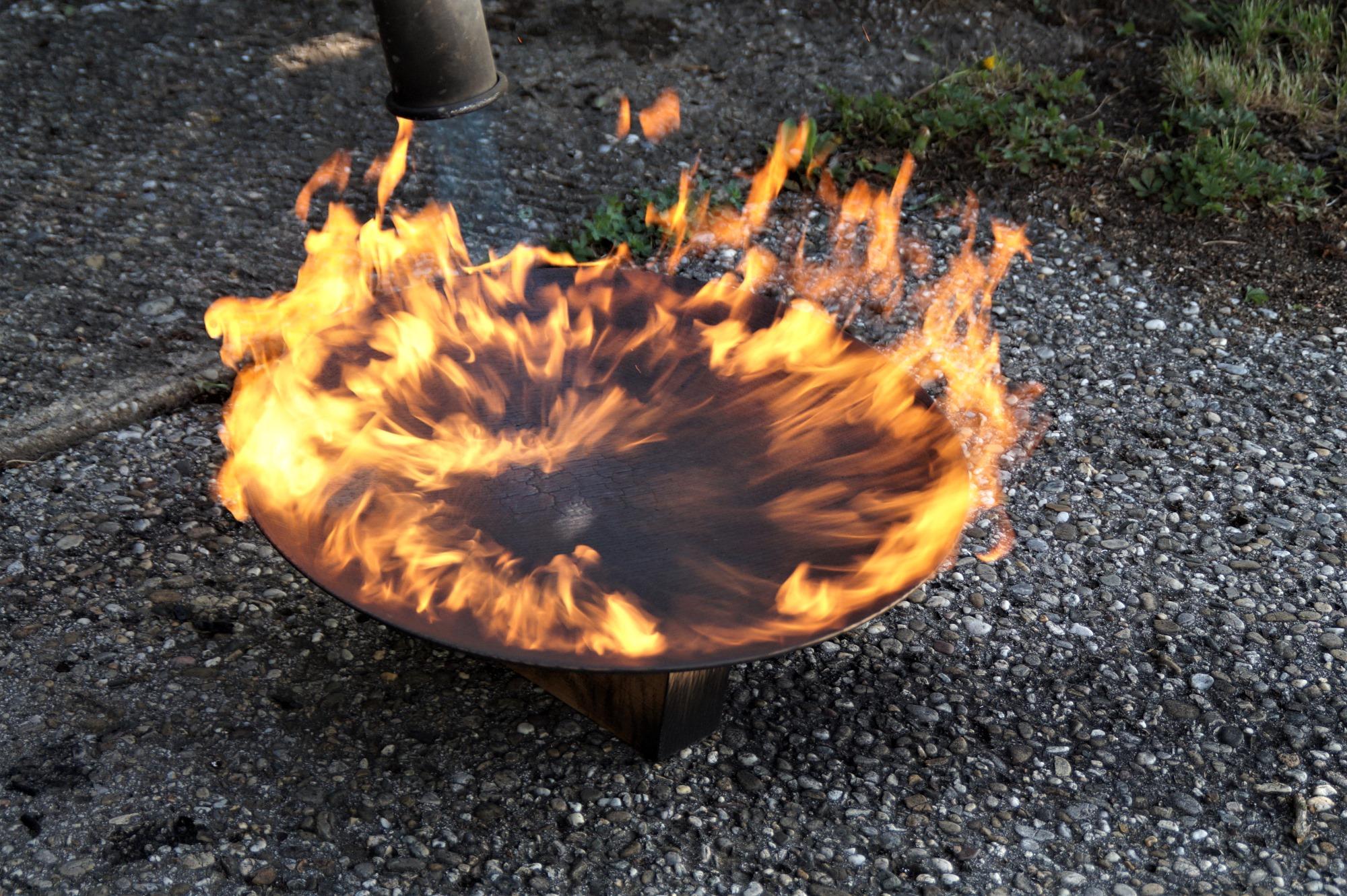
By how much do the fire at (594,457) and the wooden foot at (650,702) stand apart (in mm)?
288

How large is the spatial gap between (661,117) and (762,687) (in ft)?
8.91

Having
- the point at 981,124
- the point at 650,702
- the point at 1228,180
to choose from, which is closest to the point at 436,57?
the point at 650,702

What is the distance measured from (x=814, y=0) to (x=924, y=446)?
3.64 metres

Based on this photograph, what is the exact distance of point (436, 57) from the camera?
120 inches

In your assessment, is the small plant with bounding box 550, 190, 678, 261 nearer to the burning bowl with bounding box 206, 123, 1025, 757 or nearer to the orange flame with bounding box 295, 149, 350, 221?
the orange flame with bounding box 295, 149, 350, 221

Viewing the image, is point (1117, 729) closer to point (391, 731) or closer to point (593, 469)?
point (593, 469)

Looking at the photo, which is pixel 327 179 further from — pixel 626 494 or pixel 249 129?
pixel 626 494

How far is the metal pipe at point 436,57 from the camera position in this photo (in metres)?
3.01

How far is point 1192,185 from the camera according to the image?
432cm

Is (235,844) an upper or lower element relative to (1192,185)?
lower

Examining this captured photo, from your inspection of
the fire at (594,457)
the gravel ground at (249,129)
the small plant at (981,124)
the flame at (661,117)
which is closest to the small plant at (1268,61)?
the small plant at (981,124)

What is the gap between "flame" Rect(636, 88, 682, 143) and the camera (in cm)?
462

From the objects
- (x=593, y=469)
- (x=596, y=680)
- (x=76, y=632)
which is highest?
(x=593, y=469)

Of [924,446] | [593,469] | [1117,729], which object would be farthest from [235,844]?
[1117,729]
